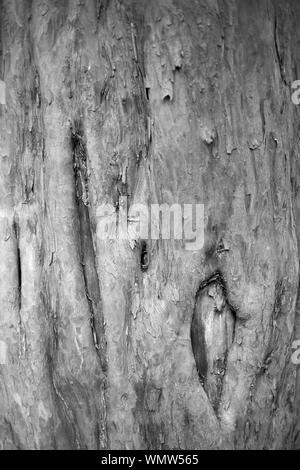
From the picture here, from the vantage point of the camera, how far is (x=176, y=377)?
1.31 metres

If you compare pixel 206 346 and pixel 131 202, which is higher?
pixel 131 202

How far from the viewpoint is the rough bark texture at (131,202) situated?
4.24ft

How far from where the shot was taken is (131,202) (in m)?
1.30

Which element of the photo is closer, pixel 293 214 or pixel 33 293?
pixel 33 293

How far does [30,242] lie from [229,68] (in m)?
0.65

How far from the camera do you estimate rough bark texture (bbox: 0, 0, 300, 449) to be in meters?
1.29

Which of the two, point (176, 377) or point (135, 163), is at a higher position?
point (135, 163)

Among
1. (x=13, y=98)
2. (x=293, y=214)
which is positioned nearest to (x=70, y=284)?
(x=13, y=98)

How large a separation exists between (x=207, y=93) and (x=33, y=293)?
0.65 meters

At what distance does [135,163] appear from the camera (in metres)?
1.30
